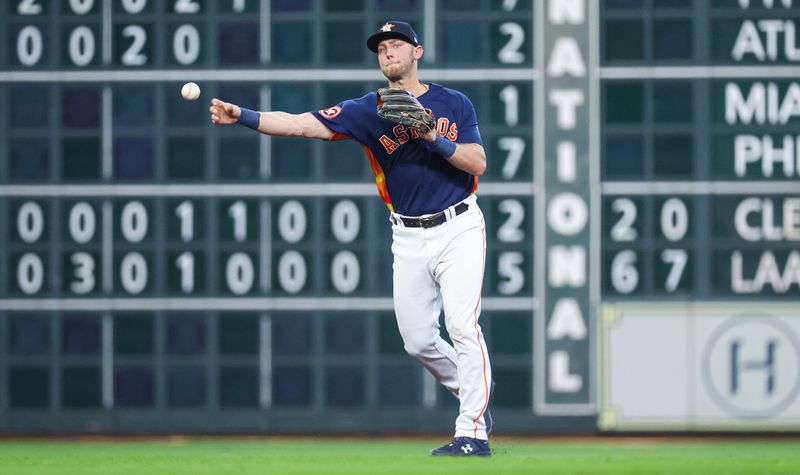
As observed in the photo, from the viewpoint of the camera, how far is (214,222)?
8938mm

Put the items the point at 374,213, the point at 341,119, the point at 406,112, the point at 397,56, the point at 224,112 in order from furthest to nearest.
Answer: the point at 374,213 → the point at 341,119 → the point at 397,56 → the point at 224,112 → the point at 406,112

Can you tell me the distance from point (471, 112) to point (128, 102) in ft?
11.0

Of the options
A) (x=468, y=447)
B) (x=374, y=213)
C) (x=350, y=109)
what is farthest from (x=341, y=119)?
(x=374, y=213)

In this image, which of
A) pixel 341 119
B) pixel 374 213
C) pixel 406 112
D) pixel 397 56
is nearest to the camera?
pixel 406 112

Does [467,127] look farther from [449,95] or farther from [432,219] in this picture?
[432,219]

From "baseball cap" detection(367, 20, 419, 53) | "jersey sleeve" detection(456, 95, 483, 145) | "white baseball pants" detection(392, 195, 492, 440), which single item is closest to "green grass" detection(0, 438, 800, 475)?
"white baseball pants" detection(392, 195, 492, 440)

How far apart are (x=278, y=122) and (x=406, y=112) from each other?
0.65 metres

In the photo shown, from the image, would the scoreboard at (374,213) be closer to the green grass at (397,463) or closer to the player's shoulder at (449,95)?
the green grass at (397,463)

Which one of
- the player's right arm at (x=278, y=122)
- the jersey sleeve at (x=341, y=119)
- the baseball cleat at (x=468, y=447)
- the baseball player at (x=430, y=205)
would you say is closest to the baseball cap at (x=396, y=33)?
the baseball player at (x=430, y=205)

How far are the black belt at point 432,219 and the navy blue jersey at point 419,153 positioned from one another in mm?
23

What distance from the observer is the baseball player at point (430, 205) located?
6.11 m

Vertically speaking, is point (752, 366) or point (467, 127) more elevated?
point (467, 127)

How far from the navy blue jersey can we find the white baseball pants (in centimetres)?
10

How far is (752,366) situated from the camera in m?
8.99
